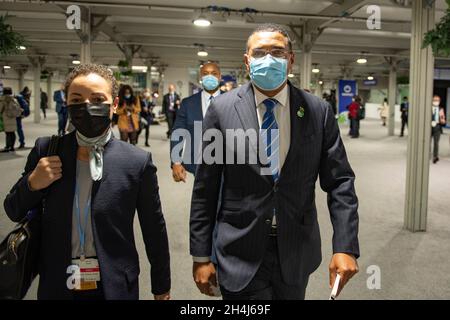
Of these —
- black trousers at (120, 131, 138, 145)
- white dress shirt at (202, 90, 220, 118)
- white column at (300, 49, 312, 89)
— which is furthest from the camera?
white column at (300, 49, 312, 89)

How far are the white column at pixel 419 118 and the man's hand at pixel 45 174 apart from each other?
4.90 meters

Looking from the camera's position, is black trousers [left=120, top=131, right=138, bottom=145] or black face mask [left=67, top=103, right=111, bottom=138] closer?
black face mask [left=67, top=103, right=111, bottom=138]

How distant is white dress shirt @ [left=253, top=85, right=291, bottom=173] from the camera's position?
1914mm

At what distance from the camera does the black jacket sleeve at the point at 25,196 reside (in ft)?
5.32

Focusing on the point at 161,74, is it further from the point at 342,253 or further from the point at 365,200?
the point at 342,253

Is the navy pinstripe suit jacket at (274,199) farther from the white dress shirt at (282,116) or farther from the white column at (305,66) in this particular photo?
the white column at (305,66)

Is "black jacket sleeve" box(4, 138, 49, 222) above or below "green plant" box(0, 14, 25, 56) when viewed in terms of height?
below

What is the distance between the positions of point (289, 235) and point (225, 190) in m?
0.32

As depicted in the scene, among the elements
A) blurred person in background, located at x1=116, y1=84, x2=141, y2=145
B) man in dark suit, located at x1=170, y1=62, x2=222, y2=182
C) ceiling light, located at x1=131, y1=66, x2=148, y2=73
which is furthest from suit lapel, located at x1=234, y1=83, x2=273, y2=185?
ceiling light, located at x1=131, y1=66, x2=148, y2=73

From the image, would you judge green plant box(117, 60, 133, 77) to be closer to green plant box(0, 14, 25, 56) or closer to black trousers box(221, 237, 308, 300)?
green plant box(0, 14, 25, 56)

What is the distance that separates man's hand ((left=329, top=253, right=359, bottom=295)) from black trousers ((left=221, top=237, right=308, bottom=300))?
20 centimetres

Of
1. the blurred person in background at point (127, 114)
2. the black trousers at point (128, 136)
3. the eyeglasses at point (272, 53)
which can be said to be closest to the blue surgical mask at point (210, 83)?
the eyeglasses at point (272, 53)

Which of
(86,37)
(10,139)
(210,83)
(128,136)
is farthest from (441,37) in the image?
(10,139)

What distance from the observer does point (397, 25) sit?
45.6 feet
